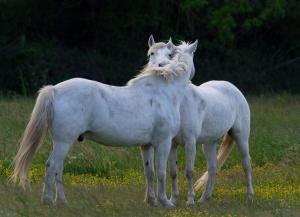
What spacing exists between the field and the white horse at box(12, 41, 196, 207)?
16.9 inches

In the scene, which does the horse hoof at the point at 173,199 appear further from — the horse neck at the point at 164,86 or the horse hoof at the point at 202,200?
the horse neck at the point at 164,86

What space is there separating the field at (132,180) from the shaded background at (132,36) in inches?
482

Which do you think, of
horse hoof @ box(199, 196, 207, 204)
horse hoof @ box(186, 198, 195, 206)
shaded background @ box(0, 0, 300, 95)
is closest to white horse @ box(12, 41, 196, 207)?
horse hoof @ box(186, 198, 195, 206)

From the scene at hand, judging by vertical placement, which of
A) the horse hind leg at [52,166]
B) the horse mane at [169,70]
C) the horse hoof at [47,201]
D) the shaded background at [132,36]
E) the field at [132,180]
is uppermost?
the horse mane at [169,70]

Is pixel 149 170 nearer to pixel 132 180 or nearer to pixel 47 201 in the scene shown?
pixel 47 201

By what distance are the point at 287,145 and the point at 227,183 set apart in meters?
2.81

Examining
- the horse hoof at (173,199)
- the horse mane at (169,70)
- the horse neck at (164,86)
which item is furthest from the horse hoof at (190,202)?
the horse mane at (169,70)

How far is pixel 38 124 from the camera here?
880cm

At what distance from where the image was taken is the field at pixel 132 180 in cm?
857

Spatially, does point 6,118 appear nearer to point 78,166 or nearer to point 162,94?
point 78,166

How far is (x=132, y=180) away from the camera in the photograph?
1191 cm

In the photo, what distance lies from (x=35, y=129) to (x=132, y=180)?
3336 mm

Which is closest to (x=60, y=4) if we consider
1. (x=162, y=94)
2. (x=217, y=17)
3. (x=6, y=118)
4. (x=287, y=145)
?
(x=217, y=17)

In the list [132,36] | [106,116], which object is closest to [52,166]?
[106,116]
